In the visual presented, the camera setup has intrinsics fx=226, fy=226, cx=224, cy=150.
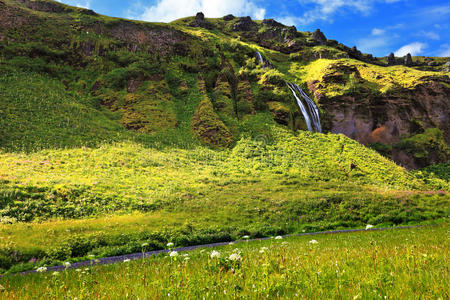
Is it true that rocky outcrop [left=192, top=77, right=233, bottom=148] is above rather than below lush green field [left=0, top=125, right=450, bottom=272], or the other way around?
above

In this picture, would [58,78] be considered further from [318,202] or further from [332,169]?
[332,169]

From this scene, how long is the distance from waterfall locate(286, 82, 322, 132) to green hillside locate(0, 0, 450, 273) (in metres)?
2.68

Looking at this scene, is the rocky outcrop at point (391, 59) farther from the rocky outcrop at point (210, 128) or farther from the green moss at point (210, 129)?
the green moss at point (210, 129)

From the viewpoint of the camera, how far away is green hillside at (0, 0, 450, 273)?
1994 centimetres

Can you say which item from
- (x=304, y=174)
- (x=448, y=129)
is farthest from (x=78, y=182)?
(x=448, y=129)

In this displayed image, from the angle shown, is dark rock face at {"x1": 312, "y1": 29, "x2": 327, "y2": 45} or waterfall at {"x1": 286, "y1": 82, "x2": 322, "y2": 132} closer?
waterfall at {"x1": 286, "y1": 82, "x2": 322, "y2": 132}

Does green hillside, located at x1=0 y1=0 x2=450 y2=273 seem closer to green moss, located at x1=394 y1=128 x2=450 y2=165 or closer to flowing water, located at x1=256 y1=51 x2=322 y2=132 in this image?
green moss, located at x1=394 y1=128 x2=450 y2=165

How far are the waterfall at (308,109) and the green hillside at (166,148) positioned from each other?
2.68 m

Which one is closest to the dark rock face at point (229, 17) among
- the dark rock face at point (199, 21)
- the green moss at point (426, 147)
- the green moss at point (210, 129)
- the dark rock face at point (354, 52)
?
the dark rock face at point (199, 21)

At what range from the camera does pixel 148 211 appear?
23.4 m

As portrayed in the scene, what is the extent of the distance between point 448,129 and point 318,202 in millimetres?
69964

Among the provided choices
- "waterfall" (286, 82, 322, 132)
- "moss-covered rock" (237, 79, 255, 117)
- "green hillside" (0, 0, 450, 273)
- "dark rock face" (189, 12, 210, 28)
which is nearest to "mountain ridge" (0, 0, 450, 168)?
"moss-covered rock" (237, 79, 255, 117)

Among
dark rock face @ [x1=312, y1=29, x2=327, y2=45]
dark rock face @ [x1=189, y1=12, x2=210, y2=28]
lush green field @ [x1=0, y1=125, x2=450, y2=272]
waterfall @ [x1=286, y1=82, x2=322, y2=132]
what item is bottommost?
lush green field @ [x1=0, y1=125, x2=450, y2=272]

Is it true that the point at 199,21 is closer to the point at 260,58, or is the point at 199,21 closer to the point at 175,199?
the point at 260,58
